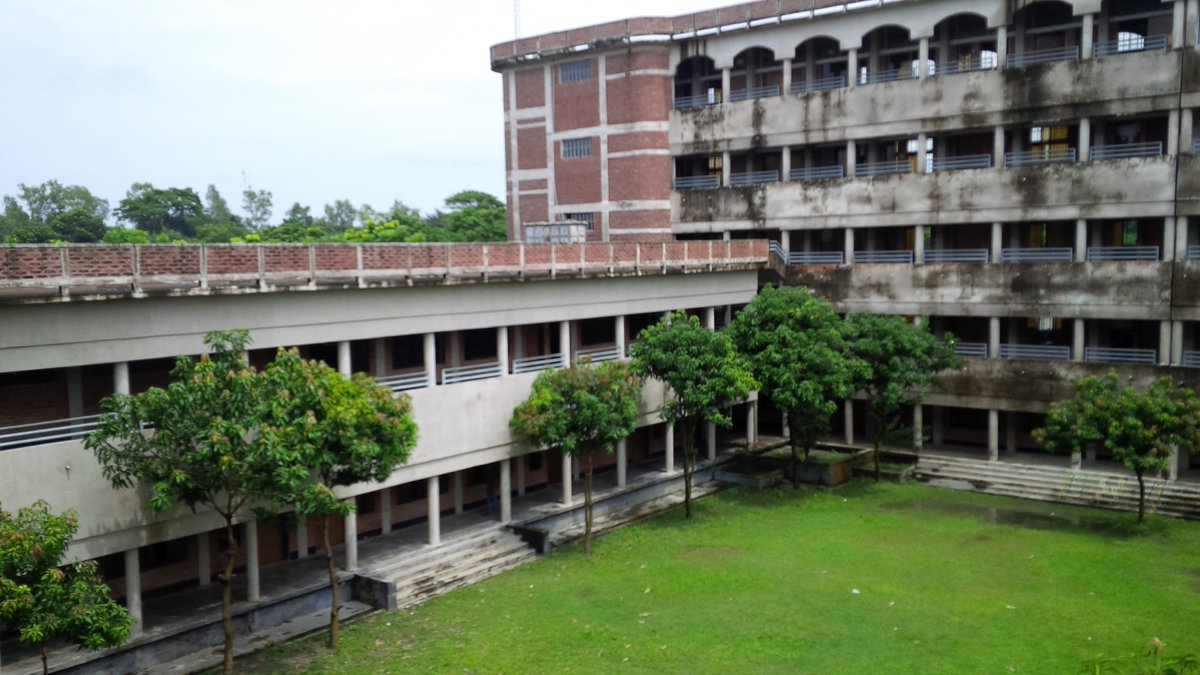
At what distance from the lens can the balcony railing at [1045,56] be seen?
104 feet

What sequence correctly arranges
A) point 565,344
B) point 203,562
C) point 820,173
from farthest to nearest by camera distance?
point 820,173 → point 565,344 → point 203,562

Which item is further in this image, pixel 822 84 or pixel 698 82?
pixel 698 82

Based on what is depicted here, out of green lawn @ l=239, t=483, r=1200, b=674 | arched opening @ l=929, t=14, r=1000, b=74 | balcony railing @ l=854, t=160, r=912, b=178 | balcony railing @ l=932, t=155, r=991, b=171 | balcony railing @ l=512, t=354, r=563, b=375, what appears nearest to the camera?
green lawn @ l=239, t=483, r=1200, b=674

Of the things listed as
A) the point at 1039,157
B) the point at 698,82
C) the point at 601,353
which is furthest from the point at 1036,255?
the point at 601,353

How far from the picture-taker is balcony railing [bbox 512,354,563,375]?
26094 millimetres

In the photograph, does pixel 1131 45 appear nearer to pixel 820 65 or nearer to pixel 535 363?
pixel 820 65

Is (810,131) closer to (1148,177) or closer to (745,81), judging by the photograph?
(745,81)

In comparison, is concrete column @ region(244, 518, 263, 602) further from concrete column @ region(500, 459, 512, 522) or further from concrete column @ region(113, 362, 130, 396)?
concrete column @ region(500, 459, 512, 522)

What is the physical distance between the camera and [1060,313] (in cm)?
3039

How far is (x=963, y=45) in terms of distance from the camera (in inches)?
1334

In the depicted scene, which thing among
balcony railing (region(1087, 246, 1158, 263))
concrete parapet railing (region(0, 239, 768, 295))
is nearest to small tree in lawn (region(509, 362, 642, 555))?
concrete parapet railing (region(0, 239, 768, 295))

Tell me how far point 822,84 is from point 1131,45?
10000 millimetres

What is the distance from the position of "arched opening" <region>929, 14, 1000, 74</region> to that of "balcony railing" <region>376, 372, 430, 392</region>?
21378 mm

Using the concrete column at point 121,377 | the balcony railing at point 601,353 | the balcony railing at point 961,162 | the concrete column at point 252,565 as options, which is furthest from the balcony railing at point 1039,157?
the concrete column at point 121,377
